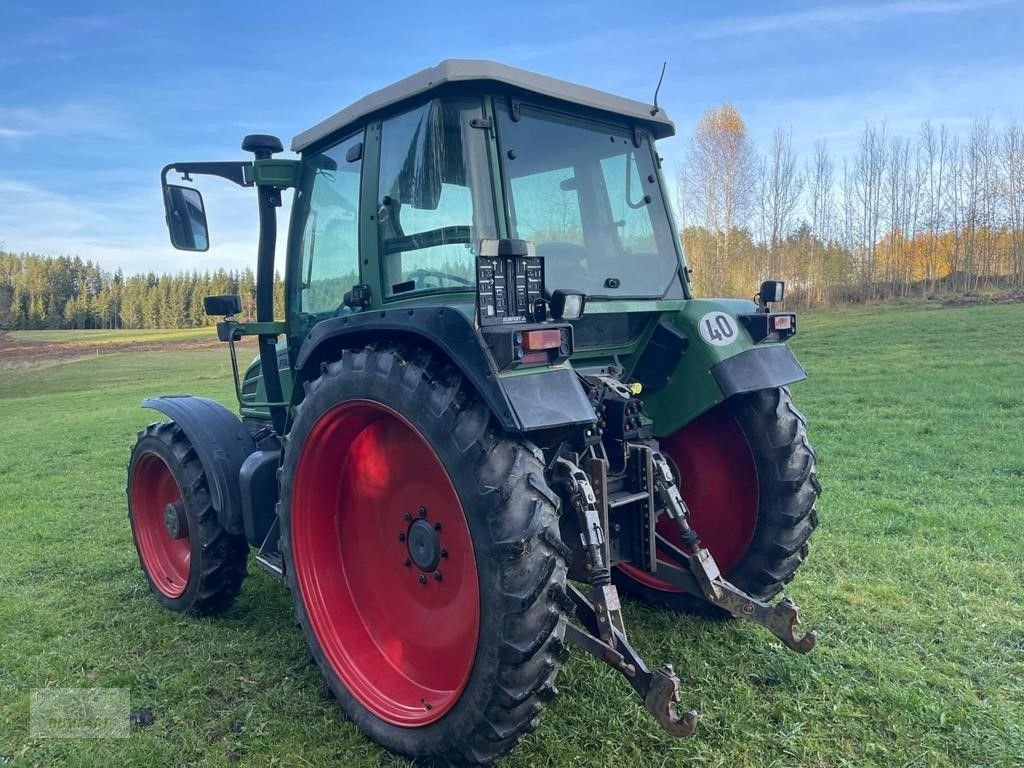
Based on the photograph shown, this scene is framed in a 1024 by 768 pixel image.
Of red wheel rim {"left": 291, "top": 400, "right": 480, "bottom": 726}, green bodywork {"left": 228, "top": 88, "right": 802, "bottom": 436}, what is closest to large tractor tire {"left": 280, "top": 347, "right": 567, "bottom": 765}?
red wheel rim {"left": 291, "top": 400, "right": 480, "bottom": 726}

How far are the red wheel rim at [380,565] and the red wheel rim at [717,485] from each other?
1.14 metres

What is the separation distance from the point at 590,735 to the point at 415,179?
7.27ft

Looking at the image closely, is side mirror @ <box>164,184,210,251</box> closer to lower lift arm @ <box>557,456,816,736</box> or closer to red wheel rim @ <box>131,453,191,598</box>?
red wheel rim @ <box>131,453,191,598</box>

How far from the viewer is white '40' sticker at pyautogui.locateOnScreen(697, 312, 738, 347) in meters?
3.14

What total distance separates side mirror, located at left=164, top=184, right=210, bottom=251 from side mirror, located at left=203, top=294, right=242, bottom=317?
27 cm

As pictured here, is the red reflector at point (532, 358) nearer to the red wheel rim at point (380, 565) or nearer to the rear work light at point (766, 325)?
the red wheel rim at point (380, 565)

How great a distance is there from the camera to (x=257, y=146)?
362 centimetres

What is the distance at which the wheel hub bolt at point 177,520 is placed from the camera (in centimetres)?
387

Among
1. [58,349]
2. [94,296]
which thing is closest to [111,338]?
[58,349]

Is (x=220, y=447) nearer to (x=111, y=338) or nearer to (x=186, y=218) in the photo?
(x=186, y=218)

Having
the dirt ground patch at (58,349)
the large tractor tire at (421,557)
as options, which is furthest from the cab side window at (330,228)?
the dirt ground patch at (58,349)

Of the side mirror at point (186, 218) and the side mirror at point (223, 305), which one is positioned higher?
the side mirror at point (186, 218)

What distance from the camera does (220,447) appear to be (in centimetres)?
369

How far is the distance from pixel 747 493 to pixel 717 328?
2.70 feet
